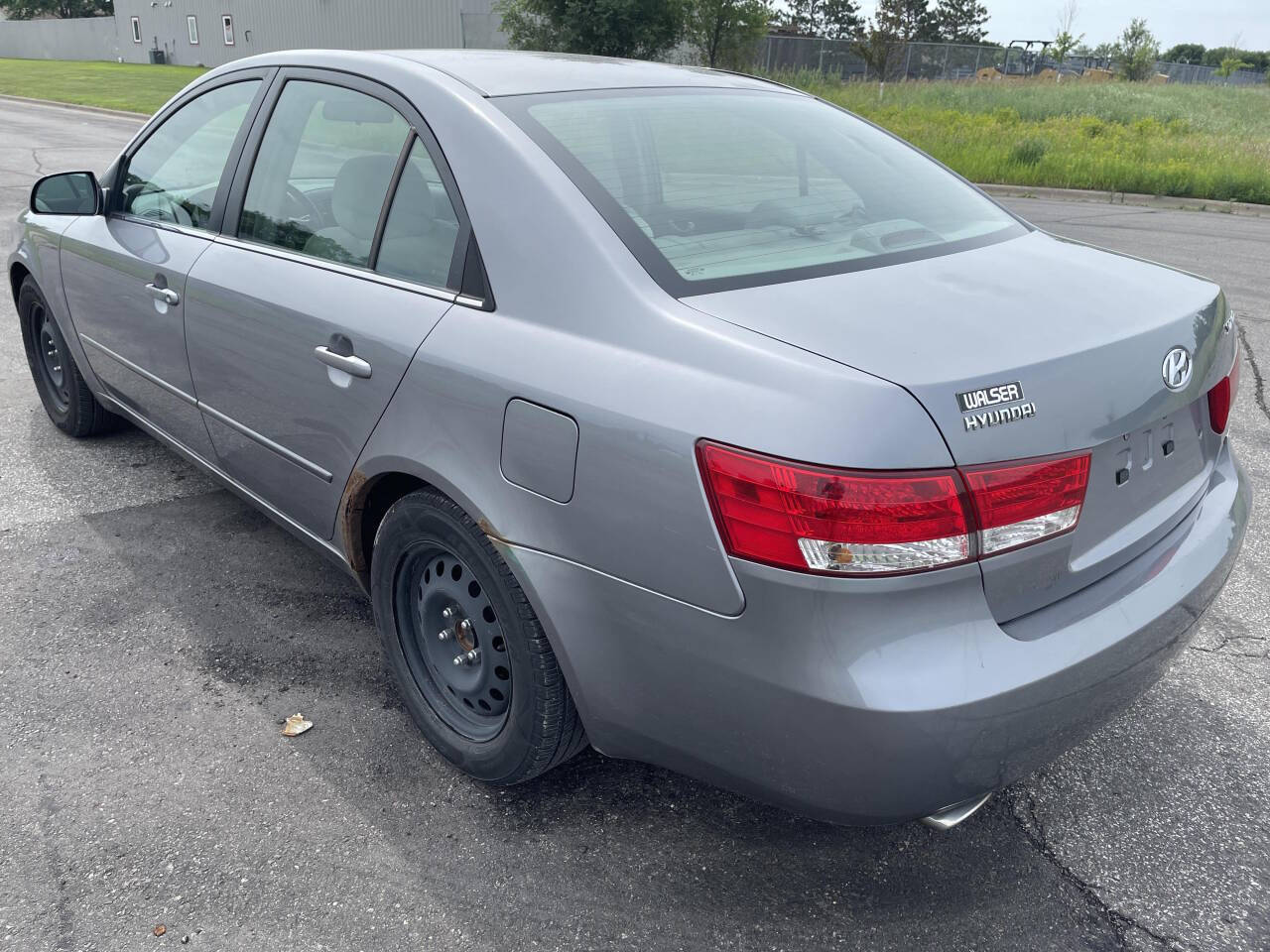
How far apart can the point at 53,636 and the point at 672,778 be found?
1.94 meters

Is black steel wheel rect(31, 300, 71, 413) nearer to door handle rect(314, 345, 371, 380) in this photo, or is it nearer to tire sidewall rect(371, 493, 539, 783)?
door handle rect(314, 345, 371, 380)

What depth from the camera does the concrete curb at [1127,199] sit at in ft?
43.1

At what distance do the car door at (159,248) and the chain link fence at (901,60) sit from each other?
25.7 metres

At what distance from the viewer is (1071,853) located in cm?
231

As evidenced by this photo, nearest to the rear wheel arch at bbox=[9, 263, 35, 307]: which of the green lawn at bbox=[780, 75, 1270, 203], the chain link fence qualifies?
the green lawn at bbox=[780, 75, 1270, 203]

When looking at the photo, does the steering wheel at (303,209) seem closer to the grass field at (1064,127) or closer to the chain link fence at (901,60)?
the grass field at (1064,127)

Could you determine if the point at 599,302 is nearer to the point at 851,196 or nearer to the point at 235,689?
the point at 851,196

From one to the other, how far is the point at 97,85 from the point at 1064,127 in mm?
28054

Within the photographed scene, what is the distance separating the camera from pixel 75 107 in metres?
25.1

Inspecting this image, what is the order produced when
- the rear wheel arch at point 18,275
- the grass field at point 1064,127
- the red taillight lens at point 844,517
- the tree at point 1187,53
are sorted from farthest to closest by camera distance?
the tree at point 1187,53
the grass field at point 1064,127
the rear wheel arch at point 18,275
the red taillight lens at point 844,517

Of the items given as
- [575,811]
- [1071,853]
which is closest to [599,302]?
[575,811]

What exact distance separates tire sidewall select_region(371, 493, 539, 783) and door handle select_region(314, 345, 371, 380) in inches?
12.7

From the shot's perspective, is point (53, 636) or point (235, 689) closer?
point (235, 689)

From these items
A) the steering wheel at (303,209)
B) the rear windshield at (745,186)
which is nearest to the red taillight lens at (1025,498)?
the rear windshield at (745,186)
